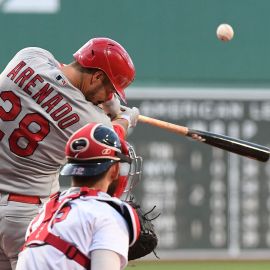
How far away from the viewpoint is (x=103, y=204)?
3.05m

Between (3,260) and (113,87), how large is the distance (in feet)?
3.36

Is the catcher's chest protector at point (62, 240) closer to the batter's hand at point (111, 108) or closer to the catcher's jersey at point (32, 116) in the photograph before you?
the catcher's jersey at point (32, 116)

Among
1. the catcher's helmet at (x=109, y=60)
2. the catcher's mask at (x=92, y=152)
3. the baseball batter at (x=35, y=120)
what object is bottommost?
the catcher's mask at (x=92, y=152)

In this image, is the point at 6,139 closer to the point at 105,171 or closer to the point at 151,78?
the point at 105,171

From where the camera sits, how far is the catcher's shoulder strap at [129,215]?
3.03m

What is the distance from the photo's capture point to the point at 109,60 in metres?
4.48

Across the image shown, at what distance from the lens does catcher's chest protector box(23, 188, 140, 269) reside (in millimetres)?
3000

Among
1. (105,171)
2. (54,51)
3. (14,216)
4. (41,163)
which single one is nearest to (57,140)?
(41,163)

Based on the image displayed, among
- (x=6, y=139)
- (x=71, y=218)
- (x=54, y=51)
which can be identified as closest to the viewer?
(x=71, y=218)

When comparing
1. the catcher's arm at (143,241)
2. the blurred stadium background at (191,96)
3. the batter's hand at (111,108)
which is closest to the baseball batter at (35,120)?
the batter's hand at (111,108)

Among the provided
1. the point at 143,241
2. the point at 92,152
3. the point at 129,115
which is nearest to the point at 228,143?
the point at 129,115

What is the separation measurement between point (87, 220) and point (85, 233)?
0.04m

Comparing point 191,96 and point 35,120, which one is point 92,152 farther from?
point 191,96

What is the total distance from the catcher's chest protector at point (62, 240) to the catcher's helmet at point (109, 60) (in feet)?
4.64
